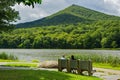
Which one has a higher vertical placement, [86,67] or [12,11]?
[12,11]

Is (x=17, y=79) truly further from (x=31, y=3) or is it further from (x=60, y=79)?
(x=31, y=3)

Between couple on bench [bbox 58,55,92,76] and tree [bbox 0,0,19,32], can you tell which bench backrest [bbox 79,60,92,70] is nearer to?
couple on bench [bbox 58,55,92,76]

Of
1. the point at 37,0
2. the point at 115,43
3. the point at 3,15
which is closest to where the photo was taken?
the point at 37,0

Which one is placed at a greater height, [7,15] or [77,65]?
[7,15]

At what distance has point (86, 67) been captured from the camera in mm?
26859

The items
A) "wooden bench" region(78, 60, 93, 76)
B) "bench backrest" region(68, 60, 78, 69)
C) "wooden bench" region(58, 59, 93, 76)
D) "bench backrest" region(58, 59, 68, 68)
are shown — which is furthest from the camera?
"bench backrest" region(58, 59, 68, 68)

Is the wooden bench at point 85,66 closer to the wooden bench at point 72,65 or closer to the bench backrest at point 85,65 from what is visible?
the bench backrest at point 85,65

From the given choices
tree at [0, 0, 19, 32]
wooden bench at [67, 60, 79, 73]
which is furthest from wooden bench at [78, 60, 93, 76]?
tree at [0, 0, 19, 32]

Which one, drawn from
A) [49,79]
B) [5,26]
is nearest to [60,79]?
[49,79]

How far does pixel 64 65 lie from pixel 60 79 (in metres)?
7.67

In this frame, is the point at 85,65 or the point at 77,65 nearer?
the point at 85,65

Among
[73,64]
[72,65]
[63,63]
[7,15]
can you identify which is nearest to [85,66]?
[73,64]

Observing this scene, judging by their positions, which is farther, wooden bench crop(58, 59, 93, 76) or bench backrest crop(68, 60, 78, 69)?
bench backrest crop(68, 60, 78, 69)

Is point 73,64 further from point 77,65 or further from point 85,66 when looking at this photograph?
point 85,66
